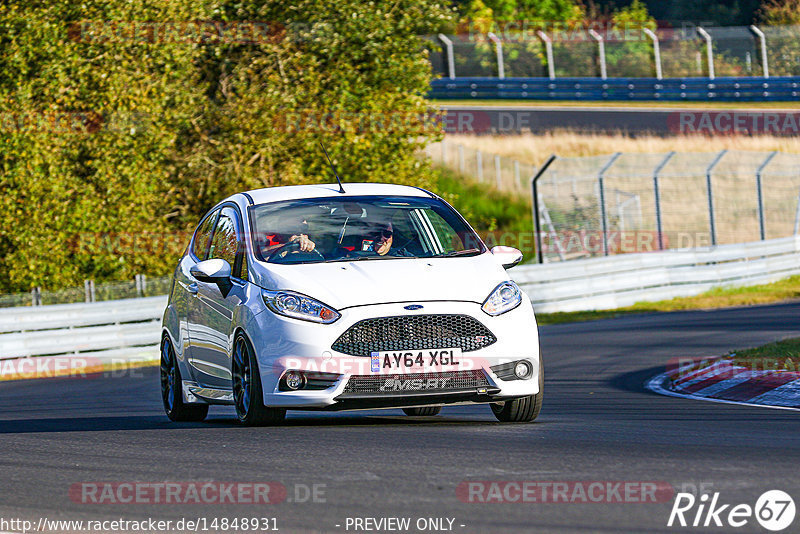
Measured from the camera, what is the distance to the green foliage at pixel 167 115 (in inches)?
992

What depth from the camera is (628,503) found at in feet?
20.5

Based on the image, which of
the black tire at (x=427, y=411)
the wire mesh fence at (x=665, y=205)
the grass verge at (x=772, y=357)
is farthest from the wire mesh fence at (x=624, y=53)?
the black tire at (x=427, y=411)

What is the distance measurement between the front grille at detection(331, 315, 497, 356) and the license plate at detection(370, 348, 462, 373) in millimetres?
31

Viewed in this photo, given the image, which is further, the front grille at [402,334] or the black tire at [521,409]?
the black tire at [521,409]

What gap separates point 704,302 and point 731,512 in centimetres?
2124

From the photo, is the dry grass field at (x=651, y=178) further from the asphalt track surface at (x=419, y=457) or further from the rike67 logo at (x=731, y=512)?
the rike67 logo at (x=731, y=512)

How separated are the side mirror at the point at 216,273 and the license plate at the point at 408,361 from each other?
152 cm

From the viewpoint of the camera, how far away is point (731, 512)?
5980mm

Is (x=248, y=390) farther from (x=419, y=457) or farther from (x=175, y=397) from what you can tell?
(x=175, y=397)

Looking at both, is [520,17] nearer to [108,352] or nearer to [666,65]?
[666,65]

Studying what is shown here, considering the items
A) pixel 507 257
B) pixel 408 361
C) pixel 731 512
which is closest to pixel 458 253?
pixel 507 257

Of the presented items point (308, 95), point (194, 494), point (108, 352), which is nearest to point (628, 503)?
point (194, 494)

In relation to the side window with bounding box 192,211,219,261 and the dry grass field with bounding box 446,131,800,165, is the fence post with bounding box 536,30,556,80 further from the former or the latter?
the side window with bounding box 192,211,219,261

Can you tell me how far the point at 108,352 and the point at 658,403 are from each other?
11.1 metres
